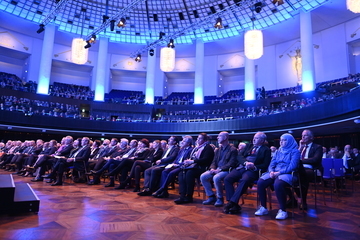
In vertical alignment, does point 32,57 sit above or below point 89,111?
above

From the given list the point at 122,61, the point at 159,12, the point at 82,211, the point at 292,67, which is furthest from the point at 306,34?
the point at 82,211

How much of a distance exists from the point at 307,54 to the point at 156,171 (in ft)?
51.9

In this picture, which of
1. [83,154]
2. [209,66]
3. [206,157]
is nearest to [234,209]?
[206,157]

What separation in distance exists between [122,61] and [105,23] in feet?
30.4

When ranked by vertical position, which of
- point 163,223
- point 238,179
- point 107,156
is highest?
point 107,156

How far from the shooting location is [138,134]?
61.3ft

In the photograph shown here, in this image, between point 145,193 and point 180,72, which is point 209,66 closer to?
point 180,72

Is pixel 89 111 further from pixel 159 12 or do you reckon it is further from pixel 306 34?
pixel 306 34

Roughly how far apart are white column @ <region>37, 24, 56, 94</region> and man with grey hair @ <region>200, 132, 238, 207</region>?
18854mm

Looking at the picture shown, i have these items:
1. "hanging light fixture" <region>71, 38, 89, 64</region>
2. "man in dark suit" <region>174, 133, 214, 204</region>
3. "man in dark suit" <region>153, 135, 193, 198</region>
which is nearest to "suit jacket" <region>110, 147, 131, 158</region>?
"man in dark suit" <region>153, 135, 193, 198</region>

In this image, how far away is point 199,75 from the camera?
22.0 meters

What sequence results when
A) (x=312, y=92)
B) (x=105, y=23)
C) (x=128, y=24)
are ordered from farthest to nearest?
1. (x=128, y=24)
2. (x=312, y=92)
3. (x=105, y=23)

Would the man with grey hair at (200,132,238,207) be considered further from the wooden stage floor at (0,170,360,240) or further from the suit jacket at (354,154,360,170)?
the suit jacket at (354,154,360,170)

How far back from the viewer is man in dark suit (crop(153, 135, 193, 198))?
459cm
